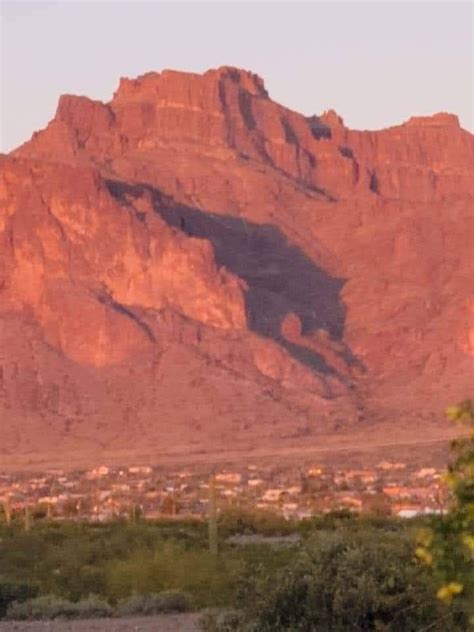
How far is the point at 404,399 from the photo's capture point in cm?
12862

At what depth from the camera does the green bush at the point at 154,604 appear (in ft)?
92.5

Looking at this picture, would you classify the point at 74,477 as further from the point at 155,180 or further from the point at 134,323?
the point at 155,180

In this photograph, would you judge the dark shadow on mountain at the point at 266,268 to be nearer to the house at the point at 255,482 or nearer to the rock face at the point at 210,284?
the rock face at the point at 210,284

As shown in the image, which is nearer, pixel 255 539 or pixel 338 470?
pixel 255 539

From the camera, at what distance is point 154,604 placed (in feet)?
93.9

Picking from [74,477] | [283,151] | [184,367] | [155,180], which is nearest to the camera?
[74,477]

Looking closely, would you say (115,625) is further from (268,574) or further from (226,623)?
(226,623)

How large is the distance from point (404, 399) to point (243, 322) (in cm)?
1400

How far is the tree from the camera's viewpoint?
8820 mm

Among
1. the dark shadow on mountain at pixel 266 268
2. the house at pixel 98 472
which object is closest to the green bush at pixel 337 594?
the house at pixel 98 472

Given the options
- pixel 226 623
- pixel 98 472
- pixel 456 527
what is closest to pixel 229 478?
pixel 98 472

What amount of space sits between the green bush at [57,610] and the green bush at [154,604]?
28 cm

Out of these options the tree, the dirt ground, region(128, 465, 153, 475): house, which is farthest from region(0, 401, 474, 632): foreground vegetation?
region(128, 465, 153, 475): house

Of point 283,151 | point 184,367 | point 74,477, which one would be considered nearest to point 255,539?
point 74,477
